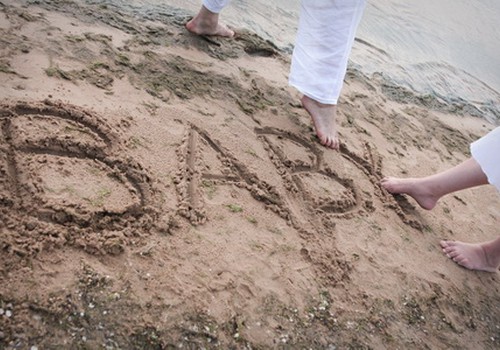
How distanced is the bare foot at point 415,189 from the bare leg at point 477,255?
0.22 meters

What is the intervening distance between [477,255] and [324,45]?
49.2 inches

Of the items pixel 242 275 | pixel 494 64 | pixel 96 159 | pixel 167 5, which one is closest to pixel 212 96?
pixel 96 159

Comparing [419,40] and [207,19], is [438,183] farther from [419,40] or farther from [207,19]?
[419,40]

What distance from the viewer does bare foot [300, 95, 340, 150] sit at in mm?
2439

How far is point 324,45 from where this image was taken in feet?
7.43

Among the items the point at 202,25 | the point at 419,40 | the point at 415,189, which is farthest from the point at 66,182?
the point at 419,40

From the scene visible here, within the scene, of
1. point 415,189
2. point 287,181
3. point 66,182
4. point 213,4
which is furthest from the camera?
point 213,4

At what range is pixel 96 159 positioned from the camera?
1.74 metres

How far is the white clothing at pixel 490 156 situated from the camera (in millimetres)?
1857

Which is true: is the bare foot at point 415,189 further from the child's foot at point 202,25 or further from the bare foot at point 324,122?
the child's foot at point 202,25

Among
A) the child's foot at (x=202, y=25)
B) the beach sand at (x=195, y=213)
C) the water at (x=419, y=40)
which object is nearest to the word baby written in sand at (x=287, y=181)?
the beach sand at (x=195, y=213)

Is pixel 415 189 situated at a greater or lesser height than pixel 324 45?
lesser

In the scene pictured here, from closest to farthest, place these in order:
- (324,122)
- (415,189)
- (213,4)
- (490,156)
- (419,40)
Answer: (490,156) → (415,189) → (324,122) → (213,4) → (419,40)

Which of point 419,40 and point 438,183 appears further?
point 419,40
